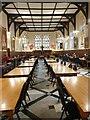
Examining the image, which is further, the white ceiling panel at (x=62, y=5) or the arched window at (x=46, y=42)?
the arched window at (x=46, y=42)

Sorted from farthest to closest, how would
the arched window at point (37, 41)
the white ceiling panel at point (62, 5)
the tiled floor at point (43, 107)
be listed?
the arched window at point (37, 41), the white ceiling panel at point (62, 5), the tiled floor at point (43, 107)

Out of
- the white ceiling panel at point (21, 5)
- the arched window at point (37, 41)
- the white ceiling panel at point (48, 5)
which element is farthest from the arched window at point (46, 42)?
the white ceiling panel at point (21, 5)

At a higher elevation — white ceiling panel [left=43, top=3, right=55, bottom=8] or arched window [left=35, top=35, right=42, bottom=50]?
white ceiling panel [left=43, top=3, right=55, bottom=8]

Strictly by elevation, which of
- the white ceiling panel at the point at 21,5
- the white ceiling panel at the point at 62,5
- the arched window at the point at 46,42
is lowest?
the arched window at the point at 46,42

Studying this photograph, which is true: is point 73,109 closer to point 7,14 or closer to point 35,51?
point 7,14

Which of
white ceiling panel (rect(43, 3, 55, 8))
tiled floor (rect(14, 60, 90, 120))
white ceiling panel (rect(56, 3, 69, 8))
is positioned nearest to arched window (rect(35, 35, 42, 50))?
white ceiling panel (rect(43, 3, 55, 8))

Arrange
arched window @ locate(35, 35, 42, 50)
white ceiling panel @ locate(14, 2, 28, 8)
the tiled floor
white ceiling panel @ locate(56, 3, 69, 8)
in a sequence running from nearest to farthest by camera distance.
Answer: the tiled floor → white ceiling panel @ locate(14, 2, 28, 8) → white ceiling panel @ locate(56, 3, 69, 8) → arched window @ locate(35, 35, 42, 50)

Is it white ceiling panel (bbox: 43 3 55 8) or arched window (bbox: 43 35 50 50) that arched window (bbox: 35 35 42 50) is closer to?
arched window (bbox: 43 35 50 50)

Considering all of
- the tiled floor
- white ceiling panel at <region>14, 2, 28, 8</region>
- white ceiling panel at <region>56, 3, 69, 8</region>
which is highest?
white ceiling panel at <region>56, 3, 69, 8</region>

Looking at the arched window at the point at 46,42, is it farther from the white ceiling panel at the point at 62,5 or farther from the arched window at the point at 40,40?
the white ceiling panel at the point at 62,5

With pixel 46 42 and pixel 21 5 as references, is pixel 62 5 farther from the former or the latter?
pixel 46 42

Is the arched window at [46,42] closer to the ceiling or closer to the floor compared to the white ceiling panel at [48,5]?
closer to the floor

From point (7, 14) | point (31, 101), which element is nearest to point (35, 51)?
point (7, 14)

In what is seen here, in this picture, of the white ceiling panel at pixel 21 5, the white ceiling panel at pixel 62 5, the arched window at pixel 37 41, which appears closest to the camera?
the white ceiling panel at pixel 21 5
